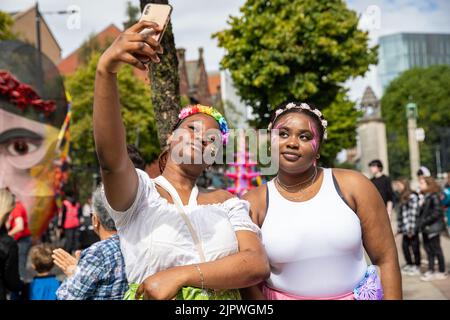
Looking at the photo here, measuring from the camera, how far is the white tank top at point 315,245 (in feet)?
7.07

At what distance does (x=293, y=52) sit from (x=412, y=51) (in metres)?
47.6

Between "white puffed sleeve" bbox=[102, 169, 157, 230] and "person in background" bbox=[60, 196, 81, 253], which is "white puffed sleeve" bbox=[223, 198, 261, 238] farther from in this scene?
"person in background" bbox=[60, 196, 81, 253]

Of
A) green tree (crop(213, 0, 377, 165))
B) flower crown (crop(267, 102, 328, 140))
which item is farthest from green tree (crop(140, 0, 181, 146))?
green tree (crop(213, 0, 377, 165))

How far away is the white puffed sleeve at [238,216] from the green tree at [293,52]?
45.9ft

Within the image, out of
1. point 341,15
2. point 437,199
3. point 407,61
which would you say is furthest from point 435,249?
point 407,61

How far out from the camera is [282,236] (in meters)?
2.16

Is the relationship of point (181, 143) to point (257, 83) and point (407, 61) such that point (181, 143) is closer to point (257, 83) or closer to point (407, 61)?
point (257, 83)

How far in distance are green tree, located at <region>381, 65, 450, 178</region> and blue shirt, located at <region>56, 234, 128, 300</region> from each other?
48882mm

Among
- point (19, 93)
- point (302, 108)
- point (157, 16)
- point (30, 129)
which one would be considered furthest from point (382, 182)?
point (157, 16)

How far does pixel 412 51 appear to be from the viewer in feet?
193

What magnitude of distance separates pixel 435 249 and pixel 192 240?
710 centimetres

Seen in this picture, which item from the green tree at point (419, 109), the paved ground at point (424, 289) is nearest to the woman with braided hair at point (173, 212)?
the paved ground at point (424, 289)

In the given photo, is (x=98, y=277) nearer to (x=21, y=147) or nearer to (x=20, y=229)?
(x=20, y=229)

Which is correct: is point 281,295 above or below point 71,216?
below
